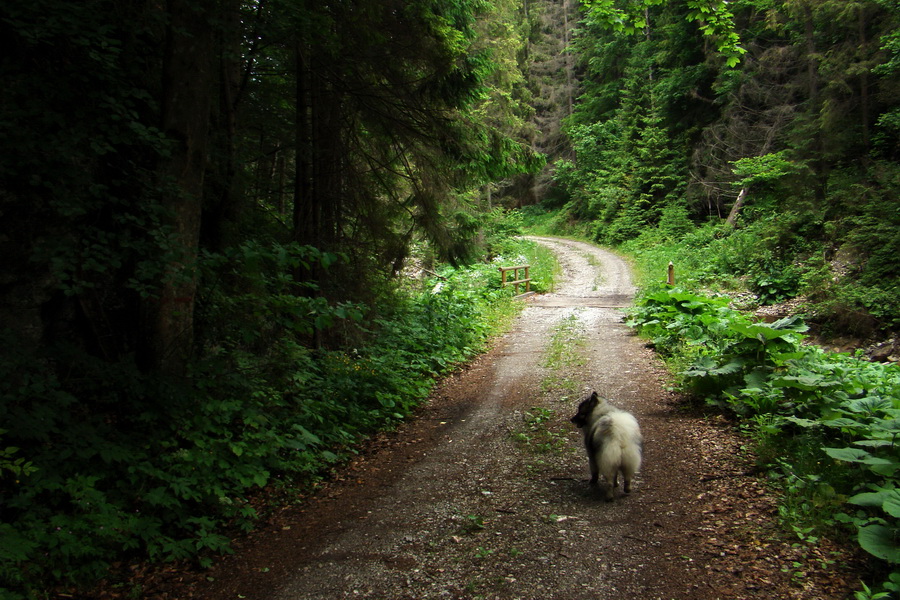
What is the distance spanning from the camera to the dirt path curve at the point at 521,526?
3398 mm

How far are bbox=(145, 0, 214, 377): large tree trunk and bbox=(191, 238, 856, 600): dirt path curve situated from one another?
187 cm

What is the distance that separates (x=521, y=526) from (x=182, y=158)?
4214 millimetres

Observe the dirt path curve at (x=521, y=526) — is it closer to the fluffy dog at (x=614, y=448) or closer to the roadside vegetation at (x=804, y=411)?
the fluffy dog at (x=614, y=448)

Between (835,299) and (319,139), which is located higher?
(319,139)

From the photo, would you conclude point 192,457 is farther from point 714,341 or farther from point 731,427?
point 714,341

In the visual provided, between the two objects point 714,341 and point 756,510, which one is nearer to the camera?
point 756,510

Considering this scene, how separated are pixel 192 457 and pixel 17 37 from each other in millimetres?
3329

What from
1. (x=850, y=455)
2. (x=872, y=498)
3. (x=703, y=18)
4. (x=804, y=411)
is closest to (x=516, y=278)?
(x=703, y=18)

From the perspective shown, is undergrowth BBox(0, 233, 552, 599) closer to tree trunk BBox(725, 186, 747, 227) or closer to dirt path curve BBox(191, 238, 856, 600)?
dirt path curve BBox(191, 238, 856, 600)

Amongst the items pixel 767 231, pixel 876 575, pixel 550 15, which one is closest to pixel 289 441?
pixel 876 575

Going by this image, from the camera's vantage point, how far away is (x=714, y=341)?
8.03 metres

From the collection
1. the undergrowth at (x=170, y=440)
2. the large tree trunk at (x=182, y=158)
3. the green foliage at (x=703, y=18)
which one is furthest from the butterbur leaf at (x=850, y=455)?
the green foliage at (x=703, y=18)

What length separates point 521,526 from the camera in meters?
4.12

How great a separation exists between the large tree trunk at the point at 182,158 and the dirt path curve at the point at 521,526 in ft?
6.13
